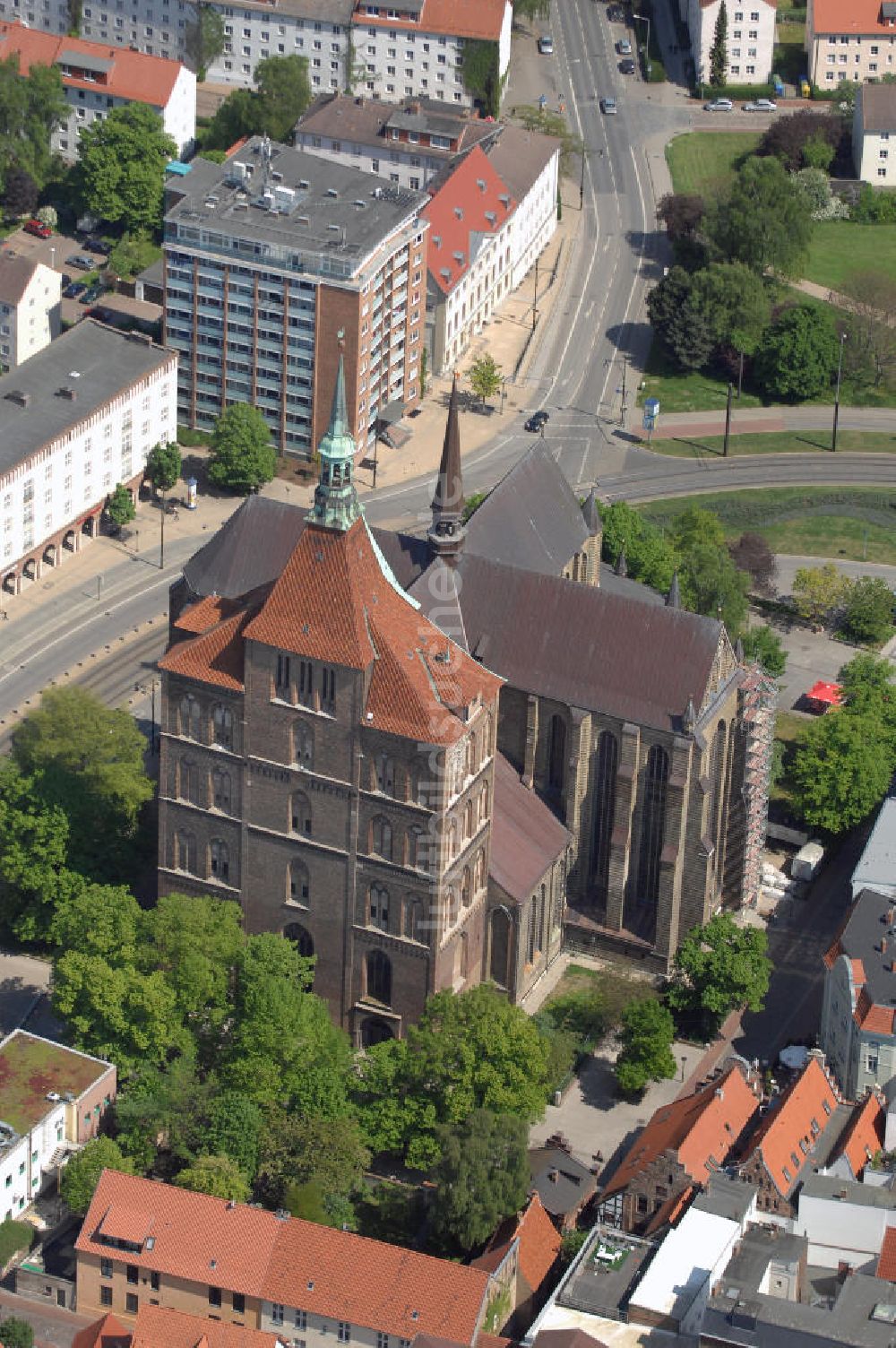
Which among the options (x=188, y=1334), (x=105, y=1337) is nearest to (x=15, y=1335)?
(x=105, y=1337)

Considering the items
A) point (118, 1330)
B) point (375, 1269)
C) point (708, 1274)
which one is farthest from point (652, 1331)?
point (118, 1330)

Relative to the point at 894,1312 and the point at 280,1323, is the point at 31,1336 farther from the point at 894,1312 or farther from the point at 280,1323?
the point at 894,1312

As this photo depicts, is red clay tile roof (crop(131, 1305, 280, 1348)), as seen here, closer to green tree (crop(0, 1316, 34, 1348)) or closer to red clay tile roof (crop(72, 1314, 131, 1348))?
red clay tile roof (crop(72, 1314, 131, 1348))

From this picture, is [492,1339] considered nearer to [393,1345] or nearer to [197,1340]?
[393,1345]

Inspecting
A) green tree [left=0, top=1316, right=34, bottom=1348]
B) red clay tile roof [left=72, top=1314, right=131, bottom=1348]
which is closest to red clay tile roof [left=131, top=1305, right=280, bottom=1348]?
red clay tile roof [left=72, top=1314, right=131, bottom=1348]

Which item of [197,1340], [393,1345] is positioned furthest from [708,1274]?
[197,1340]
